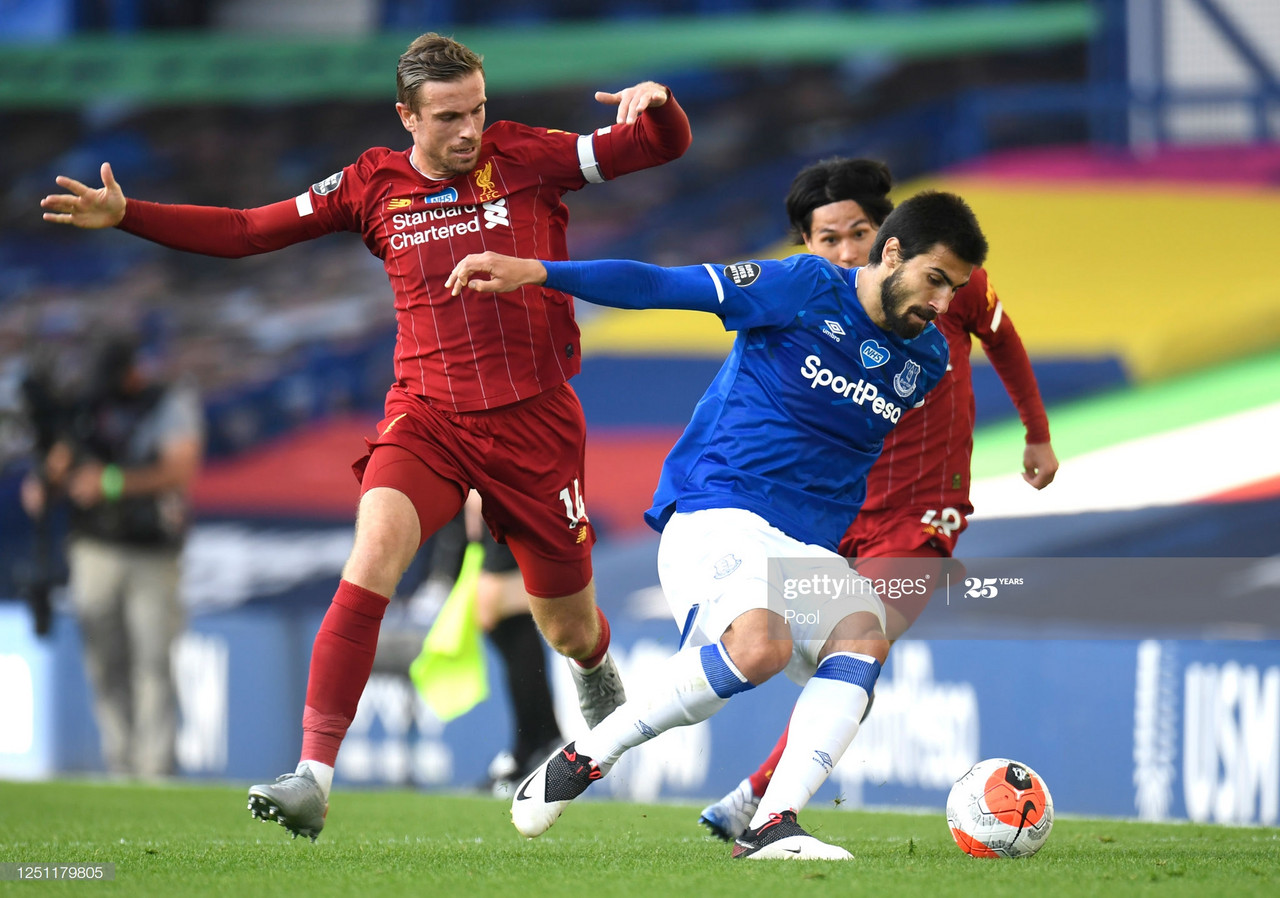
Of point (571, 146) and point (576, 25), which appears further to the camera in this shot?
point (576, 25)

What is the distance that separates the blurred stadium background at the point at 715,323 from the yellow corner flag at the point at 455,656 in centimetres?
120

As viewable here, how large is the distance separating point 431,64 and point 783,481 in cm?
152

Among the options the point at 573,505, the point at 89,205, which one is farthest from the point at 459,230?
the point at 89,205

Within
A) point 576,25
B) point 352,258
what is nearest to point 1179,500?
point 352,258

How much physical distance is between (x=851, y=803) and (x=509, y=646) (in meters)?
1.69

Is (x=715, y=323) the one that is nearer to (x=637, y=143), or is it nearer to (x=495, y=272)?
(x=637, y=143)

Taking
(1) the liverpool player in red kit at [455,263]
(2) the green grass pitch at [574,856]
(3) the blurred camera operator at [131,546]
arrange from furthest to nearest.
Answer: (3) the blurred camera operator at [131,546], (1) the liverpool player in red kit at [455,263], (2) the green grass pitch at [574,856]

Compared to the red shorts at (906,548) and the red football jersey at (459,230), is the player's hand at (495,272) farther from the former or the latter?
the red shorts at (906,548)

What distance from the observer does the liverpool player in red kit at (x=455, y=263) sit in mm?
4590

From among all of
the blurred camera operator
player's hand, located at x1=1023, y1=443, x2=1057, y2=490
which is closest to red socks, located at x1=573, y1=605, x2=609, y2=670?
player's hand, located at x1=1023, y1=443, x2=1057, y2=490

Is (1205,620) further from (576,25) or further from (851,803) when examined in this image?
(576,25)

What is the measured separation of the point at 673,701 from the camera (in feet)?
13.7

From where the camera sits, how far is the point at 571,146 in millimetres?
4906

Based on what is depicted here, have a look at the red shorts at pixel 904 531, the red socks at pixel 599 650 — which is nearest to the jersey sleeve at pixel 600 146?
the red shorts at pixel 904 531
